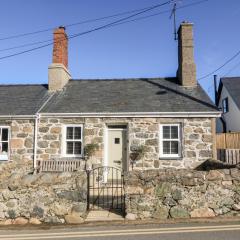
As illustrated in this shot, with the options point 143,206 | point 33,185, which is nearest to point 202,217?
point 143,206

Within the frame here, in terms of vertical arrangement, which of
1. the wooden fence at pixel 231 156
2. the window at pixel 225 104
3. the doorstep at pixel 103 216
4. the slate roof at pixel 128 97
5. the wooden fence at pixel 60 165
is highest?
the window at pixel 225 104

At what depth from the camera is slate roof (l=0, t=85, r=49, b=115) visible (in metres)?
16.6

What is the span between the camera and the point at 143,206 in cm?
888

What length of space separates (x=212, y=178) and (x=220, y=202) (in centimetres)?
63

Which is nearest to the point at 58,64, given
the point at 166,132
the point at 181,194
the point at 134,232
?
the point at 166,132

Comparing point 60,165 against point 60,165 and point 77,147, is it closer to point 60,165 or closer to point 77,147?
point 60,165

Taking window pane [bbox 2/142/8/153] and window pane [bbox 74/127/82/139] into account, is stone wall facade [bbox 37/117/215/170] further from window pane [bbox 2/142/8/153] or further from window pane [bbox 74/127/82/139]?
window pane [bbox 2/142/8/153]

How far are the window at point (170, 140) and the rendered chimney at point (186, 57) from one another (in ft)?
10.8

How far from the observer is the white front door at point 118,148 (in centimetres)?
1596

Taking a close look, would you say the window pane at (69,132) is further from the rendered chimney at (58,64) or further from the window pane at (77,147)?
the rendered chimney at (58,64)

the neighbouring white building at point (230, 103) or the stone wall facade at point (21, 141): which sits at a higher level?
the neighbouring white building at point (230, 103)

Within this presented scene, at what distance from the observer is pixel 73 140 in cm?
1597

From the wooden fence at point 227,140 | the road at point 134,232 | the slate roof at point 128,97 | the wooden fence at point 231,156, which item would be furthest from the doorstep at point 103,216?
the wooden fence at point 227,140

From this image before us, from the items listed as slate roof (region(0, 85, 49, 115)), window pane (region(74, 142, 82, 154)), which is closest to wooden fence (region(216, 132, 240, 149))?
window pane (region(74, 142, 82, 154))
